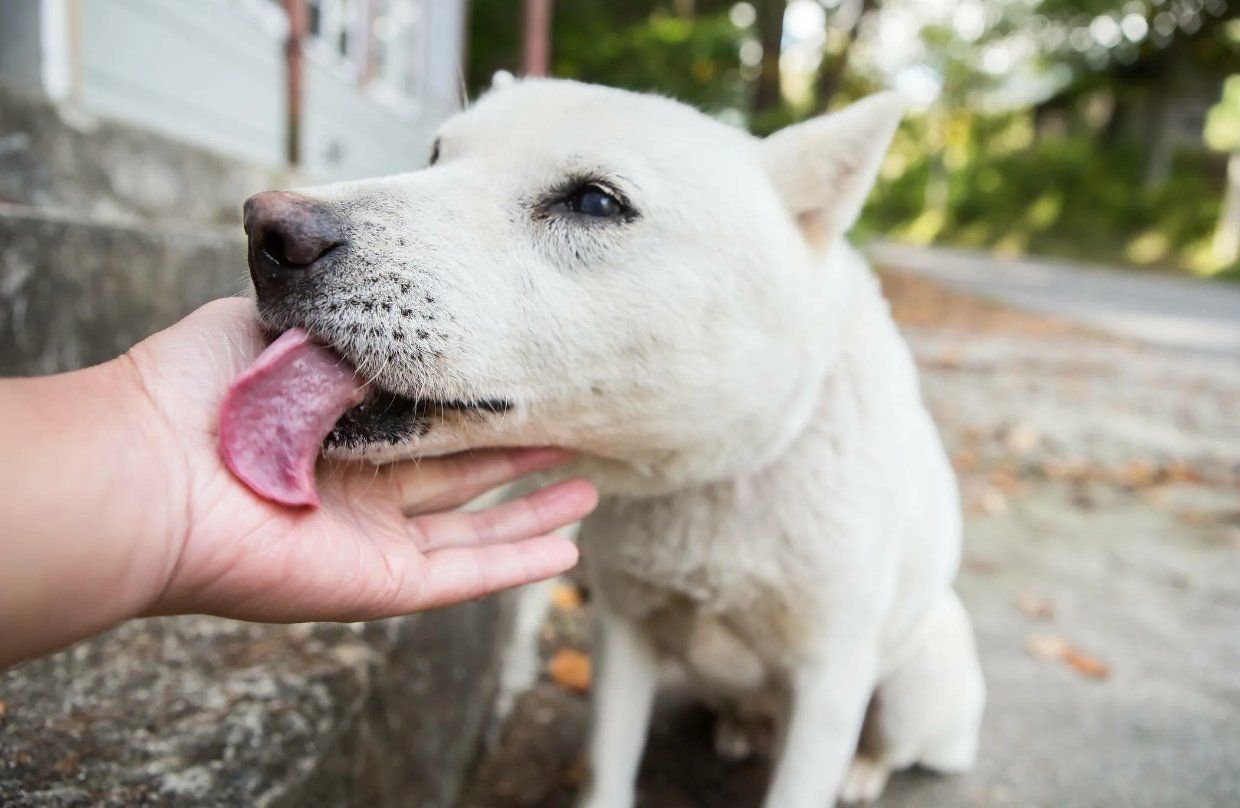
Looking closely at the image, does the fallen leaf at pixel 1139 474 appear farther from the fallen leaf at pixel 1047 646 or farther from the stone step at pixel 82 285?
the stone step at pixel 82 285

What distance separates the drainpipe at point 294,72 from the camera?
4.86 meters

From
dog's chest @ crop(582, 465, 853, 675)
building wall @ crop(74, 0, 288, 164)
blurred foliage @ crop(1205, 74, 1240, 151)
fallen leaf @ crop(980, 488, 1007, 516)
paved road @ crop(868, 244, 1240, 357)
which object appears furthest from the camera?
blurred foliage @ crop(1205, 74, 1240, 151)

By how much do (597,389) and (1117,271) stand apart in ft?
86.4

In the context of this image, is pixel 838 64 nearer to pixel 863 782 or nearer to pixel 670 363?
pixel 863 782

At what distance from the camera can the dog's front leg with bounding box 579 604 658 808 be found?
6.84 ft

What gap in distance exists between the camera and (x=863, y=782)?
2.44 meters

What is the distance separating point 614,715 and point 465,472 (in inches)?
32.4

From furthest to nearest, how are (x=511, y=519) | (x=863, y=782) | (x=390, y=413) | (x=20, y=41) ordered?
1. (x=20, y=41)
2. (x=863, y=782)
3. (x=511, y=519)
4. (x=390, y=413)

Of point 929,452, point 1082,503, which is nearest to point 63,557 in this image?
point 929,452

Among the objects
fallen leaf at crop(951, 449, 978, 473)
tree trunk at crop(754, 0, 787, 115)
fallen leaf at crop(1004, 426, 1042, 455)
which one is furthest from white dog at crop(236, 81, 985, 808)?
tree trunk at crop(754, 0, 787, 115)

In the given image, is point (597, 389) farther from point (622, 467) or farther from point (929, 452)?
point (929, 452)

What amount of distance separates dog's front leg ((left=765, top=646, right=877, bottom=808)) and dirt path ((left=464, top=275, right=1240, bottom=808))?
0.55 meters

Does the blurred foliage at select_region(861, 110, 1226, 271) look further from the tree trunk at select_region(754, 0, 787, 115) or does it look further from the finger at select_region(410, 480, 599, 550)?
the finger at select_region(410, 480, 599, 550)

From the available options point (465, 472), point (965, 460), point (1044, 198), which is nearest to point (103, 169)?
point (465, 472)
